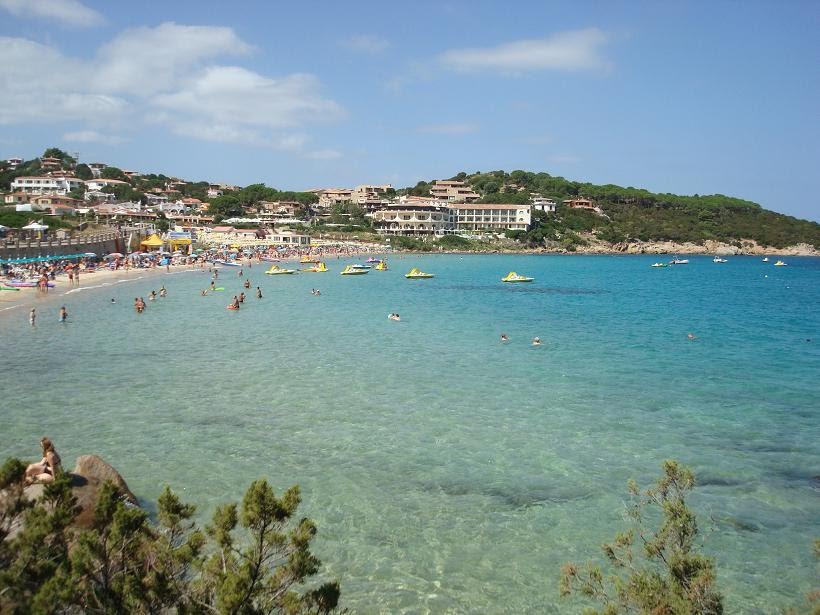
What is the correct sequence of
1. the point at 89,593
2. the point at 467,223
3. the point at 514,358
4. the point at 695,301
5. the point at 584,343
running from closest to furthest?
the point at 89,593
the point at 514,358
the point at 584,343
the point at 695,301
the point at 467,223

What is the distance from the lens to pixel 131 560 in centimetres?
501

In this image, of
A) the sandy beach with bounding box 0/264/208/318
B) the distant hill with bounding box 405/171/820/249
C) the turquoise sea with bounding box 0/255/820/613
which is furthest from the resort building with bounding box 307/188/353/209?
the turquoise sea with bounding box 0/255/820/613

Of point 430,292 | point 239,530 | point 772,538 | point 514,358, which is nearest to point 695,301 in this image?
point 430,292

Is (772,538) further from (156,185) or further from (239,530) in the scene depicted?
(156,185)

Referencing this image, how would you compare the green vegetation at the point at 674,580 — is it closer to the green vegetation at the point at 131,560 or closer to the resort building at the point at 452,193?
the green vegetation at the point at 131,560

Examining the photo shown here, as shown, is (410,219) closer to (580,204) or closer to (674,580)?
(580,204)

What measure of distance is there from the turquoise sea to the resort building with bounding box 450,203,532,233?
10923 cm

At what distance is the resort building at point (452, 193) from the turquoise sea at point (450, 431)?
129 m

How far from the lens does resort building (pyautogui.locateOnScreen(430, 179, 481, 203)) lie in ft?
521

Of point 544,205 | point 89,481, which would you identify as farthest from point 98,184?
point 89,481

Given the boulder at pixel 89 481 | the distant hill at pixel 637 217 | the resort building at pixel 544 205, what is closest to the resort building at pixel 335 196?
the distant hill at pixel 637 217

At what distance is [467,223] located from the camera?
5625 inches

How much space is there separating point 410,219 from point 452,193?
36045 mm

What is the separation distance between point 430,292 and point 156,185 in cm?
12176
